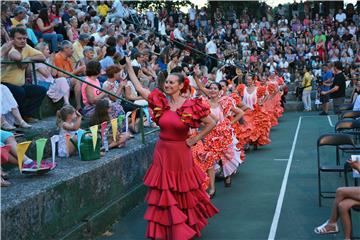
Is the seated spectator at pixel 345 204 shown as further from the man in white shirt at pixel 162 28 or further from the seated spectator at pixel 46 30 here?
the man in white shirt at pixel 162 28

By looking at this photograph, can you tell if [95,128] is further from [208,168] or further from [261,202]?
[261,202]

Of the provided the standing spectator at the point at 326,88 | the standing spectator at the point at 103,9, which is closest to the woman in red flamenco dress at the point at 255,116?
the standing spectator at the point at 326,88

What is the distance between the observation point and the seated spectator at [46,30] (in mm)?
11727

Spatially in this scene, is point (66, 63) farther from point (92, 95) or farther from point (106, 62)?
point (92, 95)

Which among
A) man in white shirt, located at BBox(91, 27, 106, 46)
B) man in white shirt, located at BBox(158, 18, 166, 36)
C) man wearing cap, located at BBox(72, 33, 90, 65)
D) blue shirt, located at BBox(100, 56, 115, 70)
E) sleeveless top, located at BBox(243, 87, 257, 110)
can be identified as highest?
man in white shirt, located at BBox(158, 18, 166, 36)

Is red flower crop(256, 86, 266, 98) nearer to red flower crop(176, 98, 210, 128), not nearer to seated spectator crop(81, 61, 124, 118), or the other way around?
seated spectator crop(81, 61, 124, 118)

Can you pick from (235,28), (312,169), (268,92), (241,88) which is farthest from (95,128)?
(235,28)

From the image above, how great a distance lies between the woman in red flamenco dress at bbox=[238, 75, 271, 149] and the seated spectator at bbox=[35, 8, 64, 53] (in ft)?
15.1

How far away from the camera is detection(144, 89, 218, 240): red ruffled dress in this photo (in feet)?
20.2

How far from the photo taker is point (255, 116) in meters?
13.6

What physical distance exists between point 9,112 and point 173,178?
269 centimetres

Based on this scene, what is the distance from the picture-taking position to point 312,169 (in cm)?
1084

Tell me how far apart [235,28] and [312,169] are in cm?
2086

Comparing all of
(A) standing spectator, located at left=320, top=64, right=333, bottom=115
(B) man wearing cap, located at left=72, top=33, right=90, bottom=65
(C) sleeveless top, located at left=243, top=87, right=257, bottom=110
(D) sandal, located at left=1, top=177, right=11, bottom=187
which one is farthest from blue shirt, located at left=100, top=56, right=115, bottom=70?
(A) standing spectator, located at left=320, top=64, right=333, bottom=115
